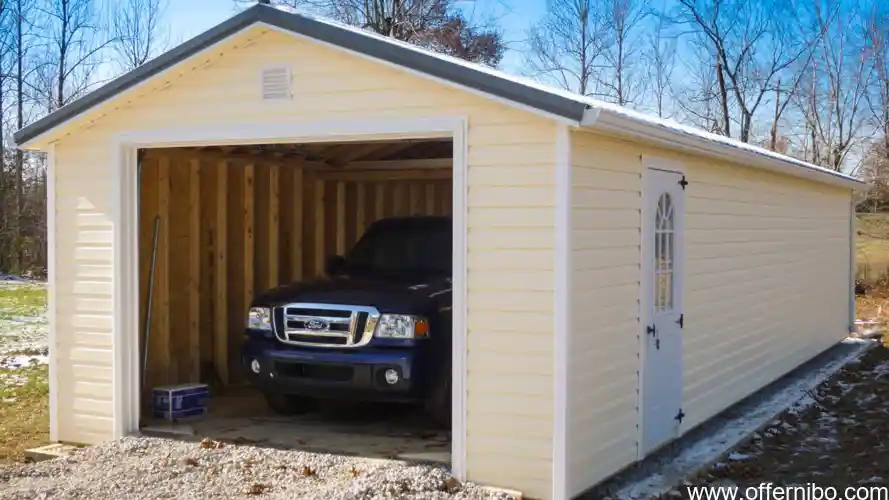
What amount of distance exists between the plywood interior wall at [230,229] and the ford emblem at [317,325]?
2185 mm

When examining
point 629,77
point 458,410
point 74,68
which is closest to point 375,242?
point 458,410

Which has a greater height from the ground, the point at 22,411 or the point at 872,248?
the point at 872,248

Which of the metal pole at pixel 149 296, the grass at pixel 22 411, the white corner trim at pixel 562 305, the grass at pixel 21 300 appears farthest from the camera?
the grass at pixel 21 300

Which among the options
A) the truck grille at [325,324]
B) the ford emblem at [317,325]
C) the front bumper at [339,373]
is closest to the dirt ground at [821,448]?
the front bumper at [339,373]

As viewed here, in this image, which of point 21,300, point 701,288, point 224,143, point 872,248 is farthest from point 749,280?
point 872,248

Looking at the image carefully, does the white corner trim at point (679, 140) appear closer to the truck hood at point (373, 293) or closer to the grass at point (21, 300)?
the truck hood at point (373, 293)

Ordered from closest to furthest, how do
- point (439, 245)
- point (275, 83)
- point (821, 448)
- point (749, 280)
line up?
point (275, 83) < point (821, 448) < point (439, 245) < point (749, 280)

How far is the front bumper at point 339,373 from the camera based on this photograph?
763cm

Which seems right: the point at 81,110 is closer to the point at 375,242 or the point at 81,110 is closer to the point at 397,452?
the point at 375,242

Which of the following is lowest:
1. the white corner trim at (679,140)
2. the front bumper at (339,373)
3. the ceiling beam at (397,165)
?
the front bumper at (339,373)

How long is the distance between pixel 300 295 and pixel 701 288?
369 cm

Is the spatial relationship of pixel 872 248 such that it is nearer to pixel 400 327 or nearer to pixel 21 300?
pixel 21 300

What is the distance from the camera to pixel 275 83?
24.5ft

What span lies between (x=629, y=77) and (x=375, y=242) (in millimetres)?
23677
